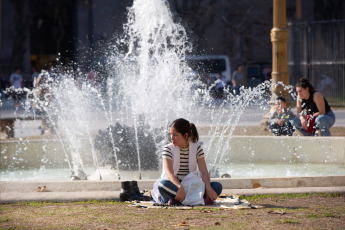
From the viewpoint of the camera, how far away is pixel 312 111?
11.1m

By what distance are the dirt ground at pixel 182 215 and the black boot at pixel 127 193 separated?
0.10 m

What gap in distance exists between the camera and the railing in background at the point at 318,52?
20766mm

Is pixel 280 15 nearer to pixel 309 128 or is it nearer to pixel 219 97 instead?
pixel 309 128

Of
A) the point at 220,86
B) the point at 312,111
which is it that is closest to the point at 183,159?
the point at 312,111

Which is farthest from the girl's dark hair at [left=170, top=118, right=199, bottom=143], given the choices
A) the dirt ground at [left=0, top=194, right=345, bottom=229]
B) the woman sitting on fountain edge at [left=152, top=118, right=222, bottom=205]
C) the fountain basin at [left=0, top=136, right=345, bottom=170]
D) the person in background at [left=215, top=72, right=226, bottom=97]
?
the person in background at [left=215, top=72, right=226, bottom=97]

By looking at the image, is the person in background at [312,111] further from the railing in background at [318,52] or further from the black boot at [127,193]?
the railing in background at [318,52]

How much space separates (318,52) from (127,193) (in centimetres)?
1559

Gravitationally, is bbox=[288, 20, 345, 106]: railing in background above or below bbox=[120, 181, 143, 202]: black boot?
above

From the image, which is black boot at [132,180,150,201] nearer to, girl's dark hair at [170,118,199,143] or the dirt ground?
the dirt ground

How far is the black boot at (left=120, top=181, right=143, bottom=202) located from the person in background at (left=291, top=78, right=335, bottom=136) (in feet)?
16.2

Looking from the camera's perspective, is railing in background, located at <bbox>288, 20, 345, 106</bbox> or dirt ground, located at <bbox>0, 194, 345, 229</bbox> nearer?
dirt ground, located at <bbox>0, 194, 345, 229</bbox>

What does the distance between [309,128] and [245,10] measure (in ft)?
98.1

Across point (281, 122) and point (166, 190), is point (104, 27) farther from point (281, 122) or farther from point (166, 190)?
point (166, 190)

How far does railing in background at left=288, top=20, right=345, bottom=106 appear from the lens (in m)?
20.8
